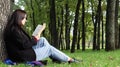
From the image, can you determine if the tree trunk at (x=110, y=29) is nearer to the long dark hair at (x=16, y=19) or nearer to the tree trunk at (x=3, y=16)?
the tree trunk at (x=3, y=16)

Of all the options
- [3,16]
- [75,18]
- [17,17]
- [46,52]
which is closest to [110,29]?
[75,18]

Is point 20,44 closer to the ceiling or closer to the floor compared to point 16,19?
closer to the floor

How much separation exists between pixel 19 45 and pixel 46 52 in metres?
0.84

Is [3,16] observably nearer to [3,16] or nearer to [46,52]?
[3,16]

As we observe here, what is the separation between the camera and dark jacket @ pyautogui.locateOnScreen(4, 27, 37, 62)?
879 centimetres

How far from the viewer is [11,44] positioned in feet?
29.5

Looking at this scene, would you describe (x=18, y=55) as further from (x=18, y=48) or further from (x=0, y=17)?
(x=0, y=17)

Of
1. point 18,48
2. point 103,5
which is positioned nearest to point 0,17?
point 18,48

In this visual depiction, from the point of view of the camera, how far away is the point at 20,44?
884 centimetres

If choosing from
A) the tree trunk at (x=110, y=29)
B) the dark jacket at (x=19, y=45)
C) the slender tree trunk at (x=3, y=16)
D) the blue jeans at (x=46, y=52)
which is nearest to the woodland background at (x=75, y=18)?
the tree trunk at (x=110, y=29)

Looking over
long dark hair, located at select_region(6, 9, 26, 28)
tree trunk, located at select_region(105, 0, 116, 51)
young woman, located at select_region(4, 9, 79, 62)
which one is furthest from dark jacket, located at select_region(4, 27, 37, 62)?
tree trunk, located at select_region(105, 0, 116, 51)

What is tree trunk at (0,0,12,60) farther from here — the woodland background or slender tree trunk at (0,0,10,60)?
the woodland background

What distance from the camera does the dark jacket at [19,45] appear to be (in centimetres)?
879

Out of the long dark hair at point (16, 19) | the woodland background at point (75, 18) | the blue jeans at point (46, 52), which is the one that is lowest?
the woodland background at point (75, 18)
